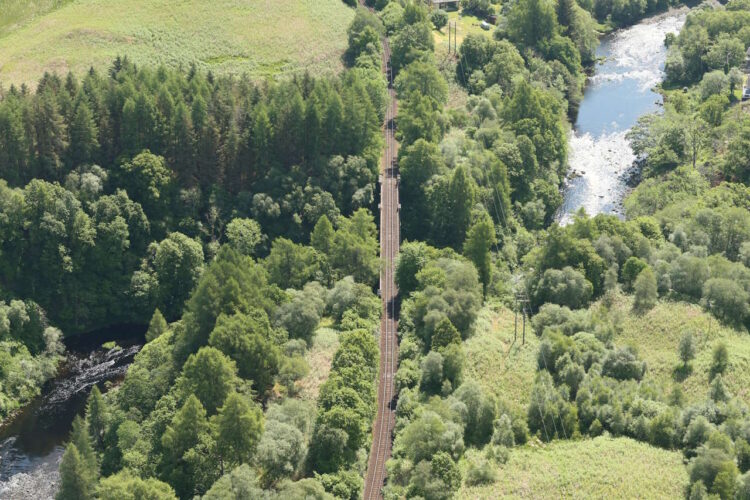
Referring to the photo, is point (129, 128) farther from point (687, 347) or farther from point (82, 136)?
point (687, 347)

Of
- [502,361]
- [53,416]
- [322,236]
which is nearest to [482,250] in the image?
[502,361]

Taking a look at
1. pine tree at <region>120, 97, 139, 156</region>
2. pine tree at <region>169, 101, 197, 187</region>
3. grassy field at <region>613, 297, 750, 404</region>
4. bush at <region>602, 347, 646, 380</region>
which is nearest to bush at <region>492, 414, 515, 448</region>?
bush at <region>602, 347, 646, 380</region>

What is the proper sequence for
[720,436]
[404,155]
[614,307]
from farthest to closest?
[404,155] → [614,307] → [720,436]

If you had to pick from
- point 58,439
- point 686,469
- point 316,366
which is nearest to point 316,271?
point 316,366

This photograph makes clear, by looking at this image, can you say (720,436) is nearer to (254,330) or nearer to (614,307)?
(614,307)

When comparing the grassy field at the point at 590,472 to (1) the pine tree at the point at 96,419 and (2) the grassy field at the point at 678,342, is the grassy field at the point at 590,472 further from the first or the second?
(1) the pine tree at the point at 96,419

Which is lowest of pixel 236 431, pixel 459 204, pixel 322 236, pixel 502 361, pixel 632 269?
pixel 502 361

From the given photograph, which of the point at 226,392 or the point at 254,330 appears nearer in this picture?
the point at 226,392

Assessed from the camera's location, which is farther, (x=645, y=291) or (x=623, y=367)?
(x=645, y=291)
